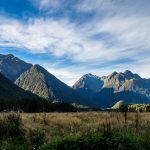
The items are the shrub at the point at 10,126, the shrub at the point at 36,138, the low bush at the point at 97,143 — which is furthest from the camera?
the shrub at the point at 10,126

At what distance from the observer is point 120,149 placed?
34.2ft

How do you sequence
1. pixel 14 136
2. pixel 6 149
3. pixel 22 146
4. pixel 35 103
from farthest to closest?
pixel 35 103 < pixel 14 136 < pixel 22 146 < pixel 6 149

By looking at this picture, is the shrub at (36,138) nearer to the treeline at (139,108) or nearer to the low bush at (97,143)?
the low bush at (97,143)

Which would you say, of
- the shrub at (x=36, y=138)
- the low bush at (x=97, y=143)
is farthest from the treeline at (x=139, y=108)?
the low bush at (x=97, y=143)

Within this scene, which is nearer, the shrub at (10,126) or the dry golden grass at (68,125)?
the shrub at (10,126)

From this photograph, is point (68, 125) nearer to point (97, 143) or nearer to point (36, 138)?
point (36, 138)

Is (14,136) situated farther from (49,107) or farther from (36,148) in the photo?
(49,107)

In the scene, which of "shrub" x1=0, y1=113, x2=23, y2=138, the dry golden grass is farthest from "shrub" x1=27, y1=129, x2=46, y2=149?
"shrub" x1=0, y1=113, x2=23, y2=138

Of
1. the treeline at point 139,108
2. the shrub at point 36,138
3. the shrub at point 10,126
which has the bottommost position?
the shrub at point 36,138

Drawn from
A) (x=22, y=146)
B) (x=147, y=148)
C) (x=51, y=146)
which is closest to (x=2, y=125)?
(x=22, y=146)

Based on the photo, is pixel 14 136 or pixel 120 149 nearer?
pixel 120 149

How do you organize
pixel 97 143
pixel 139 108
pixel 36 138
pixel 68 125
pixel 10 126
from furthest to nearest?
pixel 139 108 < pixel 68 125 < pixel 10 126 < pixel 36 138 < pixel 97 143

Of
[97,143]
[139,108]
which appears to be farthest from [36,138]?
[139,108]

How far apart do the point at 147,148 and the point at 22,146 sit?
4292 millimetres
